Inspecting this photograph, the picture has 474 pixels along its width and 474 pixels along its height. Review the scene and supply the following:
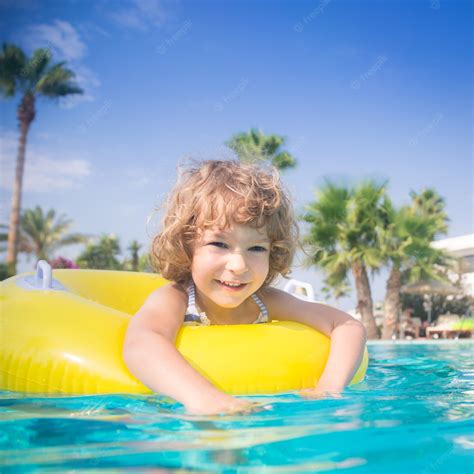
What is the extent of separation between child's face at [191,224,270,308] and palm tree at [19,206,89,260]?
24.0 metres

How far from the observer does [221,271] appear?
86.6 inches

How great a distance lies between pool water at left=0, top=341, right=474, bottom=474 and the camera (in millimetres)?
1138

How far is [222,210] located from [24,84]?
63.6ft

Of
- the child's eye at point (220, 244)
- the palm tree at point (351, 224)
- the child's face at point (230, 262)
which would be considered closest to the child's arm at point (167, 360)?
the child's face at point (230, 262)

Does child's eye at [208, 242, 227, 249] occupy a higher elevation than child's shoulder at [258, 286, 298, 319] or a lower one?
higher

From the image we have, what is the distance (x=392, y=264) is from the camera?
1499cm

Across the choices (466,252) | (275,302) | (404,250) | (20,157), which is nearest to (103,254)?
(20,157)

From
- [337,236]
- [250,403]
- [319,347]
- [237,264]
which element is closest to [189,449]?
[250,403]

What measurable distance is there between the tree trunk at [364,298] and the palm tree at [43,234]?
15.1 meters

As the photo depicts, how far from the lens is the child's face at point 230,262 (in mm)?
2184

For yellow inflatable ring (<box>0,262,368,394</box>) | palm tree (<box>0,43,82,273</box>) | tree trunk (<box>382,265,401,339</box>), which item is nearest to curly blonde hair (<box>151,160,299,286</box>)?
yellow inflatable ring (<box>0,262,368,394</box>)

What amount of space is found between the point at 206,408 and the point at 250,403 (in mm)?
155

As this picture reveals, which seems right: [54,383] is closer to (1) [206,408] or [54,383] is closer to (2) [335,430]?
(1) [206,408]

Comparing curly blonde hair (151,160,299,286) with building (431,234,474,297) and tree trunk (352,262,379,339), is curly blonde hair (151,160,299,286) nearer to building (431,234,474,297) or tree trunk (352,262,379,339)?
tree trunk (352,262,379,339)
